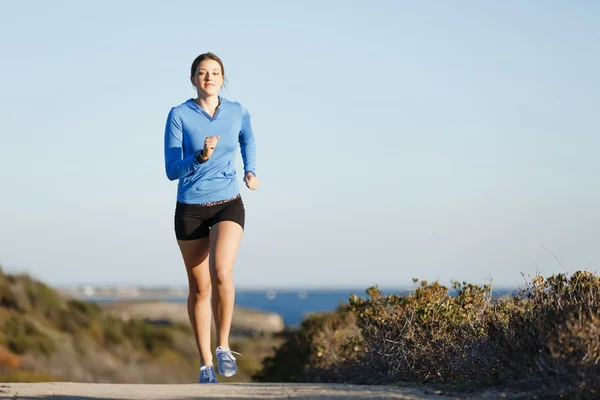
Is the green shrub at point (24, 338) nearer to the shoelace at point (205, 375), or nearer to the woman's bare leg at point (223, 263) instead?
the shoelace at point (205, 375)

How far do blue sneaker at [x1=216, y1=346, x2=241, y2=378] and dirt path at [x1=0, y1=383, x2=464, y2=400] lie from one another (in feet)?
2.07

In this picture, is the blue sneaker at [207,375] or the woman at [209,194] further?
the blue sneaker at [207,375]

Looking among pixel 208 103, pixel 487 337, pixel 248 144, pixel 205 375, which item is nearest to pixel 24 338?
pixel 205 375

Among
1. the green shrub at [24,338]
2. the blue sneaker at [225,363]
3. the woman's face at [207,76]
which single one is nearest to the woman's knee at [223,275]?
the blue sneaker at [225,363]

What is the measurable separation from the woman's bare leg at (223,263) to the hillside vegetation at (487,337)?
1.81 metres

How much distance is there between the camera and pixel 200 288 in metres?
8.32

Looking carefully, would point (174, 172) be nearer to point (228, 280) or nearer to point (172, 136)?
point (172, 136)

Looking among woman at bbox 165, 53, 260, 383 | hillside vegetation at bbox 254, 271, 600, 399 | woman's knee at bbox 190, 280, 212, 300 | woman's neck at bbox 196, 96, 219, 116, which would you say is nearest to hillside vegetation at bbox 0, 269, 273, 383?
hillside vegetation at bbox 254, 271, 600, 399

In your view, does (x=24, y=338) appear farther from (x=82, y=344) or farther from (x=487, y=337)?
(x=487, y=337)

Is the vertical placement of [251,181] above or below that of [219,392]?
above

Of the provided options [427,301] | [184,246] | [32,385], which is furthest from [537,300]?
[32,385]

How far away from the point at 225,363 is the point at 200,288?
0.76 meters

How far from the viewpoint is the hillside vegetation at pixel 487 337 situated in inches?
242

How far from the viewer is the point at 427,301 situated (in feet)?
33.1
